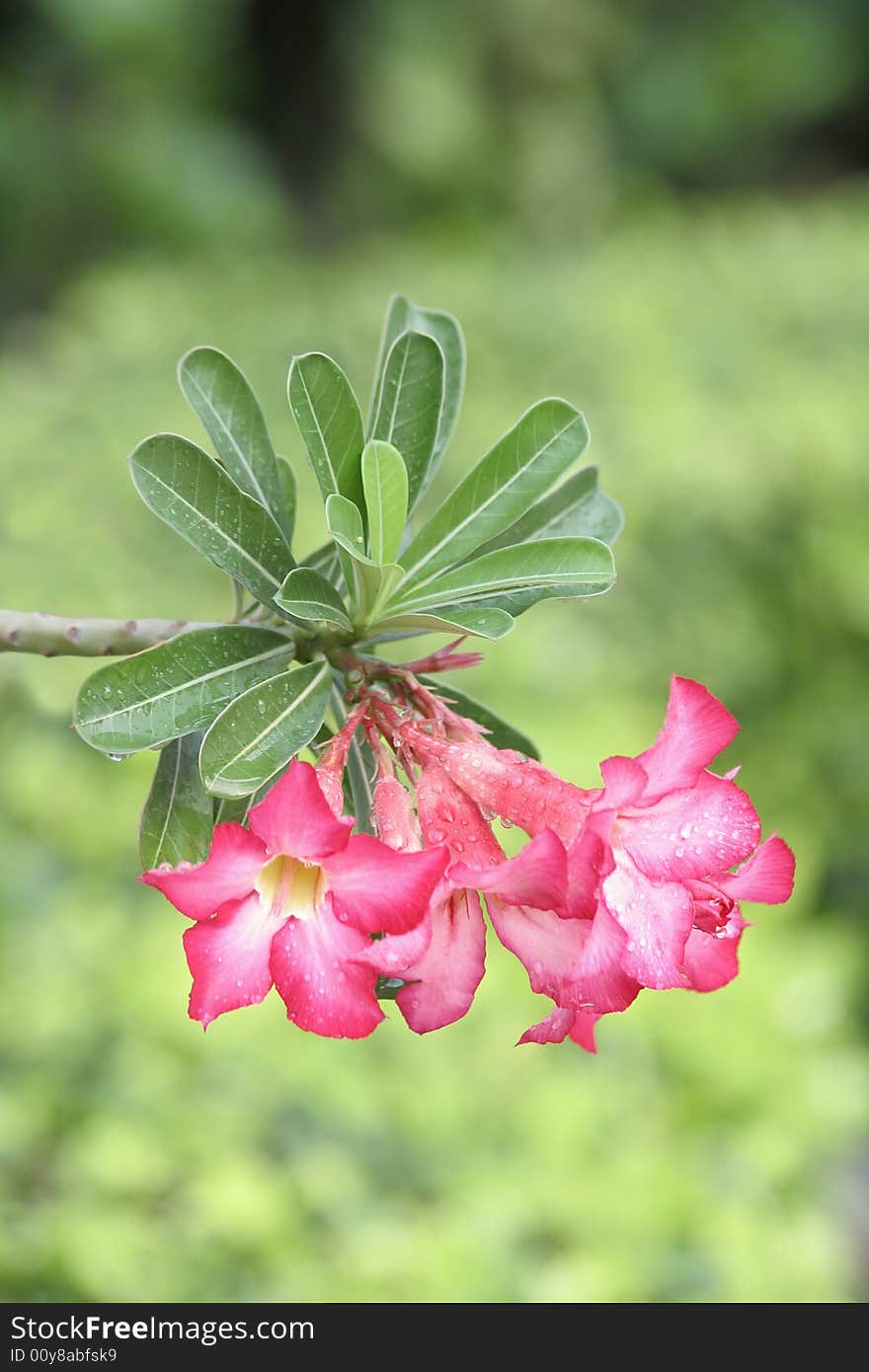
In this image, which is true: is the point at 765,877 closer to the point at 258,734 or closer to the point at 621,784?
the point at 621,784

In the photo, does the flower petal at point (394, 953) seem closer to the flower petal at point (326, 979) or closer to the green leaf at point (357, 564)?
the flower petal at point (326, 979)

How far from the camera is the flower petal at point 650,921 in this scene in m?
0.51

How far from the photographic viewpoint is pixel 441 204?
5.86 meters

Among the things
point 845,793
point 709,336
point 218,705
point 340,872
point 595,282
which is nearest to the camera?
point 340,872

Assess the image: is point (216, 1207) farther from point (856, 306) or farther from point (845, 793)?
point (856, 306)

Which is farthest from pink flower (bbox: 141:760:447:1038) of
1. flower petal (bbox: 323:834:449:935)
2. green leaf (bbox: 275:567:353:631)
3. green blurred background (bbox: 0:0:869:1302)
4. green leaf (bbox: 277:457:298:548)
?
green blurred background (bbox: 0:0:869:1302)

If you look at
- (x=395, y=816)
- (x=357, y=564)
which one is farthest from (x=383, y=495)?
(x=395, y=816)

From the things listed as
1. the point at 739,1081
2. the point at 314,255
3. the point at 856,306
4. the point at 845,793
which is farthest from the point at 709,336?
the point at 314,255

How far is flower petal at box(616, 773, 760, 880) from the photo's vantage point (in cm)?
54

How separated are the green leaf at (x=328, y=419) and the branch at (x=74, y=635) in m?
0.09

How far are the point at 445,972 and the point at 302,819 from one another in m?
0.09

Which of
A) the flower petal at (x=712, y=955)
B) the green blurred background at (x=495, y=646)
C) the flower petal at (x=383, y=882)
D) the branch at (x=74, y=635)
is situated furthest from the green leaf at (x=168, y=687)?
the green blurred background at (x=495, y=646)

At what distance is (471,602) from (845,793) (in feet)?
8.75

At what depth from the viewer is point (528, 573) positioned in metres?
0.63
